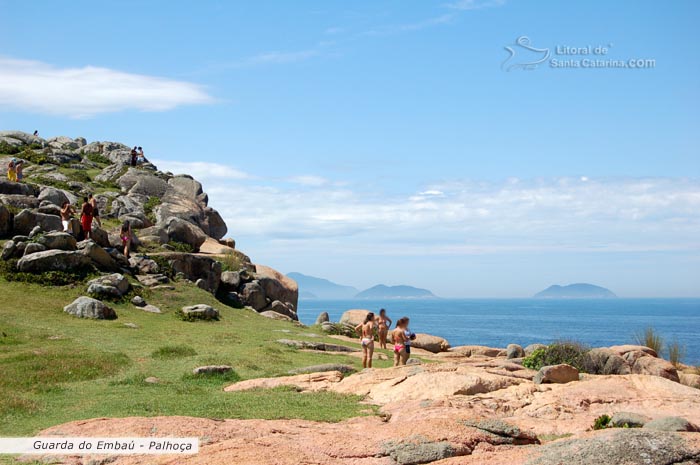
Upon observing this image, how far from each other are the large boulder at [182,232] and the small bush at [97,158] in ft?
84.8

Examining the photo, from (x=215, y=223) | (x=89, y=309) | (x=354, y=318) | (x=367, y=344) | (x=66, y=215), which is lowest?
(x=367, y=344)

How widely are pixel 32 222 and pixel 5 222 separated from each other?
4.57 ft

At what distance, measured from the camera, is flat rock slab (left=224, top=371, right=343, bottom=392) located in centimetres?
1917

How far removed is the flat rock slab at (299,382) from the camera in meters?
19.2

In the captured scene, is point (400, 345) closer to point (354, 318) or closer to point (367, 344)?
point (367, 344)

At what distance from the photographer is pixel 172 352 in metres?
25.0

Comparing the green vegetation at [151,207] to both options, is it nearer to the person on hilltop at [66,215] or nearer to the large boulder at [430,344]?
the person on hilltop at [66,215]

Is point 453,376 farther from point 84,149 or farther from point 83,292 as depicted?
point 84,149

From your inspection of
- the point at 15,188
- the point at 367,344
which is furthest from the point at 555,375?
the point at 15,188

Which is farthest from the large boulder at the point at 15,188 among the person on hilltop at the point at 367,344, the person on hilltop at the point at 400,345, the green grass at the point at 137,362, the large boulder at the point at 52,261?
the person on hilltop at the point at 400,345

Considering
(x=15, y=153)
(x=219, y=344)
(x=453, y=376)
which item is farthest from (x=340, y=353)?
(x=15, y=153)

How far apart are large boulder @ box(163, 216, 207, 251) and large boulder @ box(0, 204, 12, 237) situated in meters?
10.7

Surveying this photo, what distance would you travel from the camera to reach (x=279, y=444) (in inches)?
448

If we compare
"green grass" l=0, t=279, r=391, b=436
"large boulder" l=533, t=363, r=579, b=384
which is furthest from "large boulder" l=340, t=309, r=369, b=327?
"large boulder" l=533, t=363, r=579, b=384
